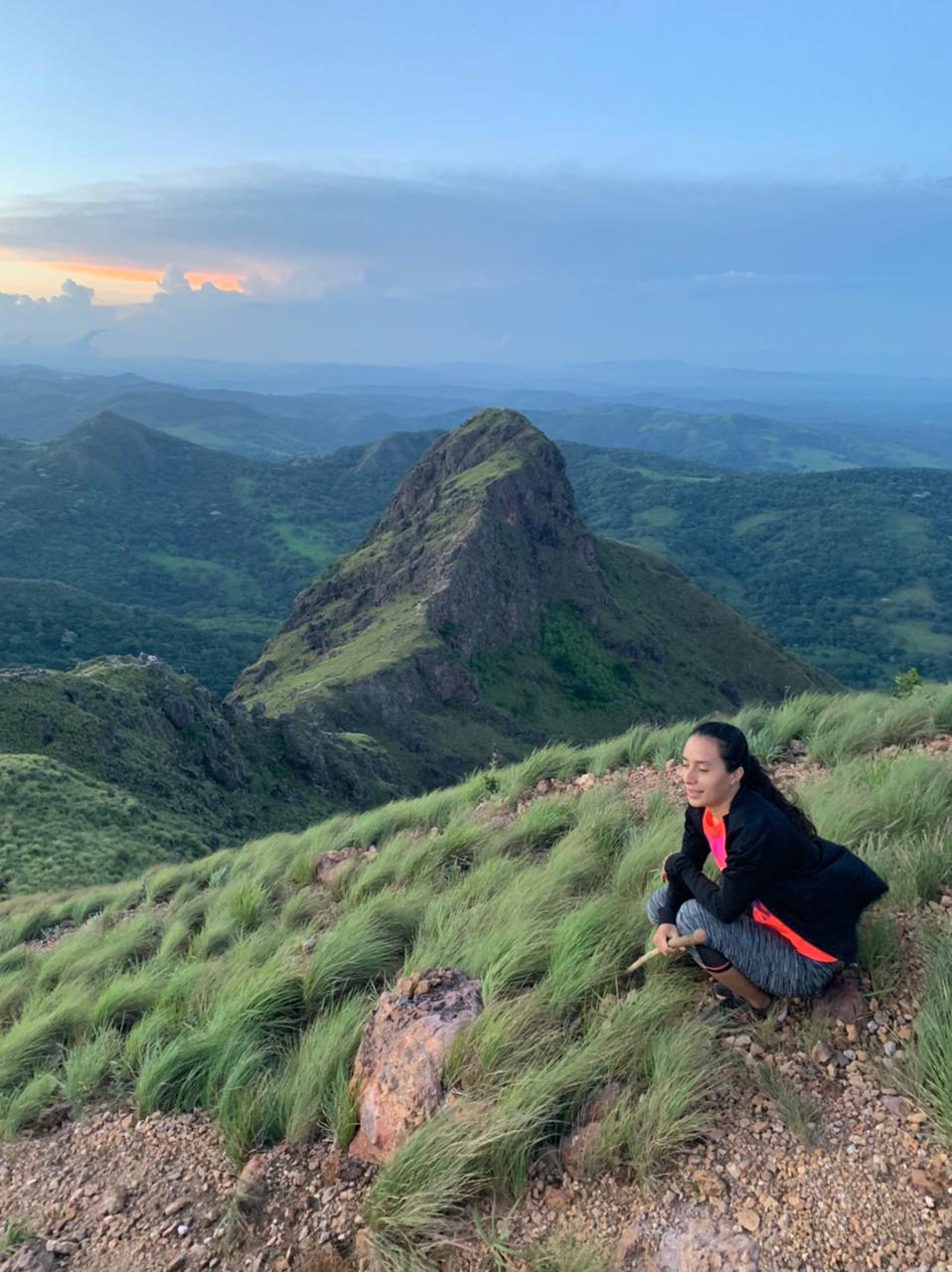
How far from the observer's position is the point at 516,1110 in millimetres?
3131

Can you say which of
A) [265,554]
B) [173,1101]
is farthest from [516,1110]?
[265,554]

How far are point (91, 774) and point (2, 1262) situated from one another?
25.8 meters

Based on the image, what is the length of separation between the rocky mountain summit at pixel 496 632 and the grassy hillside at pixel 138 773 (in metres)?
12.6

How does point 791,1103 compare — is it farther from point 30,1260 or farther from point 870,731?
point 870,731

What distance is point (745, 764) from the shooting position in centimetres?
365

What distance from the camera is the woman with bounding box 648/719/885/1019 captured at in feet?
11.3

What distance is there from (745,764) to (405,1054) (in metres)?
2.30

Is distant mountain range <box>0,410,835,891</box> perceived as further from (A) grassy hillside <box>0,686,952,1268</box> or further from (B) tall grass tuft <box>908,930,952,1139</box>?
(B) tall grass tuft <box>908,930,952,1139</box>

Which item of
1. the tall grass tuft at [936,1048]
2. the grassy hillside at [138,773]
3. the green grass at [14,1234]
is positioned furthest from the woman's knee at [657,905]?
the grassy hillside at [138,773]

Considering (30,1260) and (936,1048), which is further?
(30,1260)

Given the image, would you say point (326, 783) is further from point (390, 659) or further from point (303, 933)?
point (303, 933)

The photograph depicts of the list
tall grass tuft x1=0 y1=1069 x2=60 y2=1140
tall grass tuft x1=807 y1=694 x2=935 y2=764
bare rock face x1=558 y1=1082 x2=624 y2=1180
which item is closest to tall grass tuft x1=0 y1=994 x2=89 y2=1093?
tall grass tuft x1=0 y1=1069 x2=60 y2=1140

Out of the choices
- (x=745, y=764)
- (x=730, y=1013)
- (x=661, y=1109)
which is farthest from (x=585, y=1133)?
(x=745, y=764)

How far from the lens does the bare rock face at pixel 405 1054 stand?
3.38m
